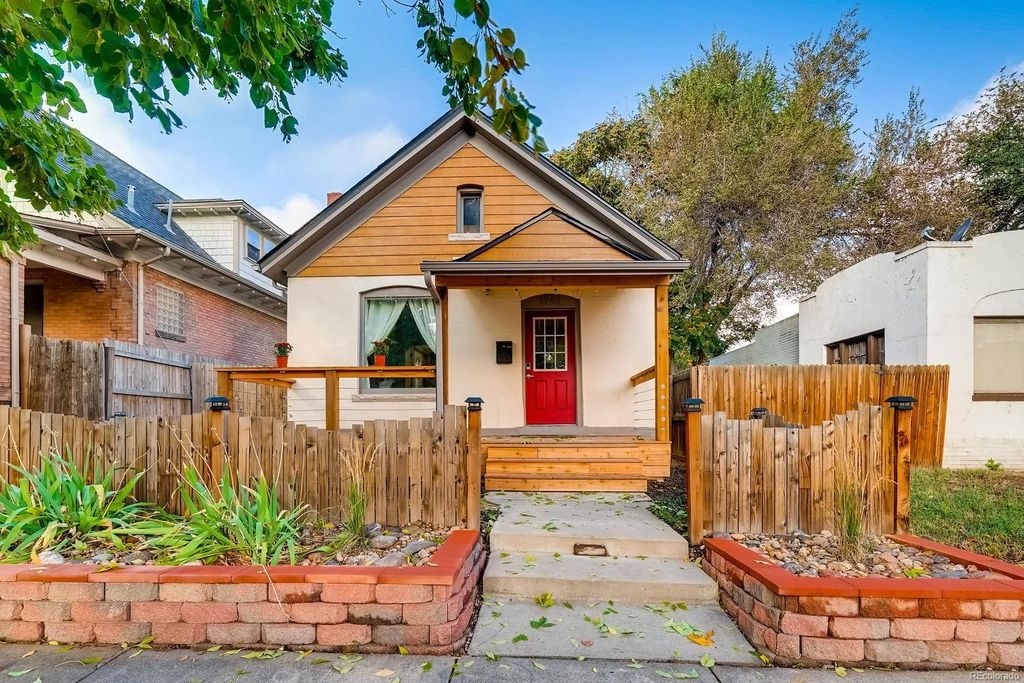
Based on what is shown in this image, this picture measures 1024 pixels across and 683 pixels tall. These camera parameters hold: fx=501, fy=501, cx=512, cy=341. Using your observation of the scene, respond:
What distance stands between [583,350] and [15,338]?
8.27 metres

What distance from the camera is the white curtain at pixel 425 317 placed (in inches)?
335

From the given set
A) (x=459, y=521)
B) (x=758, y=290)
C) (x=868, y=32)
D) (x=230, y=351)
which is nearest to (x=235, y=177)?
(x=230, y=351)

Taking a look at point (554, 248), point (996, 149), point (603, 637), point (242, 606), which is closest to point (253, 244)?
point (554, 248)

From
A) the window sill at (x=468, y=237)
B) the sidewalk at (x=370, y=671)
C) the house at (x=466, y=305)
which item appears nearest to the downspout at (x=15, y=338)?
the house at (x=466, y=305)

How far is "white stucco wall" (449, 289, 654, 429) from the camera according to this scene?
8039 millimetres

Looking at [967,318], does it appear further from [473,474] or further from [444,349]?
[473,474]

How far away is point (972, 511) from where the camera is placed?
511 centimetres

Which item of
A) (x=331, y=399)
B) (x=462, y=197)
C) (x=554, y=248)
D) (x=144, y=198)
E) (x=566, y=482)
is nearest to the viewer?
(x=566, y=482)

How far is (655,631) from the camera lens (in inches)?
119

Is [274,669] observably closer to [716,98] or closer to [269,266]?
[269,266]

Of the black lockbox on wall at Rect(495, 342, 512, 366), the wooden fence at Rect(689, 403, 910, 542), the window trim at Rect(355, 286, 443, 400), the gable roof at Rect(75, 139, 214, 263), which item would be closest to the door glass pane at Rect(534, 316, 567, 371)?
the black lockbox on wall at Rect(495, 342, 512, 366)

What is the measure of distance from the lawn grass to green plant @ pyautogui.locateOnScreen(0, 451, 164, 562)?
Result: 6.47m

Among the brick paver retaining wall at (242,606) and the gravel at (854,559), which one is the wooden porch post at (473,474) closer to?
the brick paver retaining wall at (242,606)

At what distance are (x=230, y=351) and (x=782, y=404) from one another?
39.7 feet
